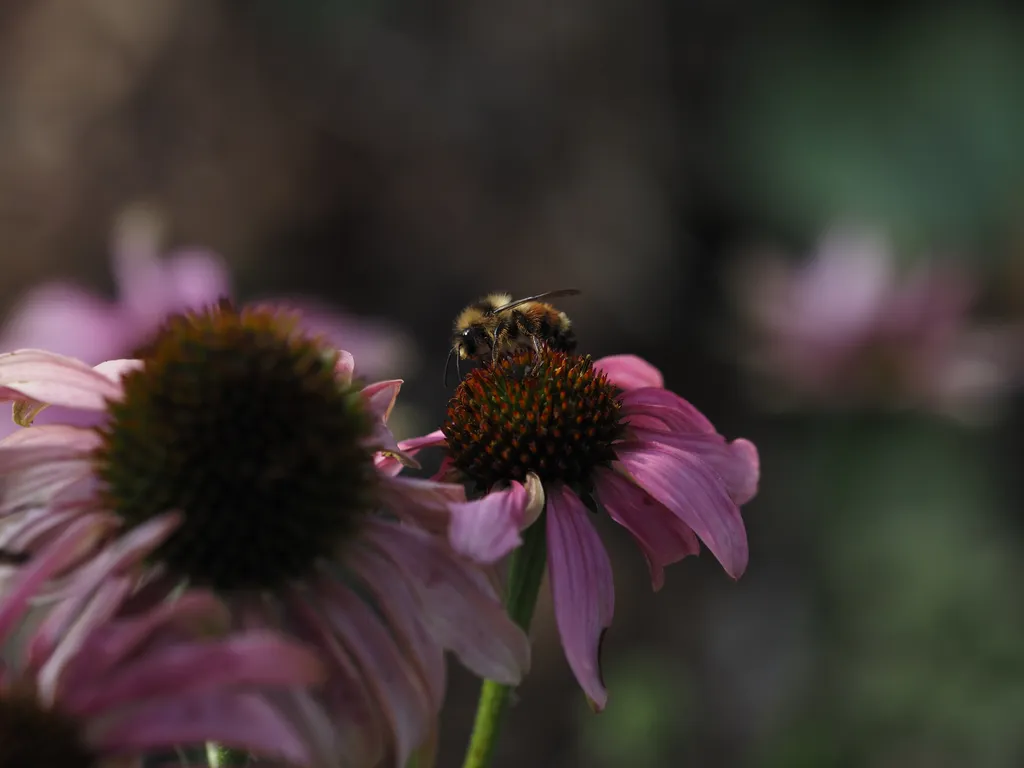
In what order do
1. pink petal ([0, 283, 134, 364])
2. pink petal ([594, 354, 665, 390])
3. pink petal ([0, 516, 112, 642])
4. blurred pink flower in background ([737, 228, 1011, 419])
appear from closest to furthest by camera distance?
pink petal ([0, 516, 112, 642]) → pink petal ([594, 354, 665, 390]) → pink petal ([0, 283, 134, 364]) → blurred pink flower in background ([737, 228, 1011, 419])

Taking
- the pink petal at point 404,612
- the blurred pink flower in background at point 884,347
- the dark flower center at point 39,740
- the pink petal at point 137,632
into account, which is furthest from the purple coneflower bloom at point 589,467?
the blurred pink flower in background at point 884,347

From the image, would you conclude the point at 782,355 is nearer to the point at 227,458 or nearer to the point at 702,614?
the point at 702,614

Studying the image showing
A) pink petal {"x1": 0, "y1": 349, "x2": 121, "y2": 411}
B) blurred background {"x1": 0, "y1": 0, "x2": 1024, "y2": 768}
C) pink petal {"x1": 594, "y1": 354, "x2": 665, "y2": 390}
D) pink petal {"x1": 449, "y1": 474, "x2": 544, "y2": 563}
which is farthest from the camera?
blurred background {"x1": 0, "y1": 0, "x2": 1024, "y2": 768}

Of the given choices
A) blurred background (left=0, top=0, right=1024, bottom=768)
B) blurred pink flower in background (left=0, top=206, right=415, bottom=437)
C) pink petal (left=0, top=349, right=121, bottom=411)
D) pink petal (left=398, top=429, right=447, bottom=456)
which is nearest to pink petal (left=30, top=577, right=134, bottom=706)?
pink petal (left=0, top=349, right=121, bottom=411)

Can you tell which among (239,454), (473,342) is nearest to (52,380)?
(239,454)

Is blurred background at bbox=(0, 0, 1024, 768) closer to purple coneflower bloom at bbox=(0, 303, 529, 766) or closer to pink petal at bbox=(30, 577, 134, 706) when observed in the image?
purple coneflower bloom at bbox=(0, 303, 529, 766)

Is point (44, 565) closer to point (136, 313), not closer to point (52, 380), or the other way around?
point (52, 380)

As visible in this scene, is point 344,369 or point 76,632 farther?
point 344,369
